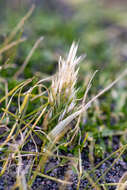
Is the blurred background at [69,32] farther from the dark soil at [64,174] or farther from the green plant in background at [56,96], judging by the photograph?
the dark soil at [64,174]

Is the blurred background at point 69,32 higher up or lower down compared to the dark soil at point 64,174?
higher up

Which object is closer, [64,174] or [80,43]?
[64,174]

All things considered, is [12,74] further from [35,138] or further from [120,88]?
[120,88]

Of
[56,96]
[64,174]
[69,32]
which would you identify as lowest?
[64,174]

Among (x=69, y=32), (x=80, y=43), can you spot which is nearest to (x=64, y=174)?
(x=80, y=43)

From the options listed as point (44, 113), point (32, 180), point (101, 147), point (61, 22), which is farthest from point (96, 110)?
point (61, 22)

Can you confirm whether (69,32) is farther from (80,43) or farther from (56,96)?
(56,96)

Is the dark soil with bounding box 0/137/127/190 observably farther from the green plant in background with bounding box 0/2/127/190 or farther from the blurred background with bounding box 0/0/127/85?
the blurred background with bounding box 0/0/127/85

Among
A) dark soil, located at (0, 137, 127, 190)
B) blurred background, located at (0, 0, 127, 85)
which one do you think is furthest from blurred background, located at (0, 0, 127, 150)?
dark soil, located at (0, 137, 127, 190)

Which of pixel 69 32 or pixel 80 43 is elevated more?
pixel 69 32

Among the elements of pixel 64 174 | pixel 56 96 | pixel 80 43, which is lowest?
pixel 64 174

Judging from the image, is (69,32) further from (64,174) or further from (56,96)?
(64,174)

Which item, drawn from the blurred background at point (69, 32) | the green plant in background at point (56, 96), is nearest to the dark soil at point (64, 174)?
the green plant in background at point (56, 96)
